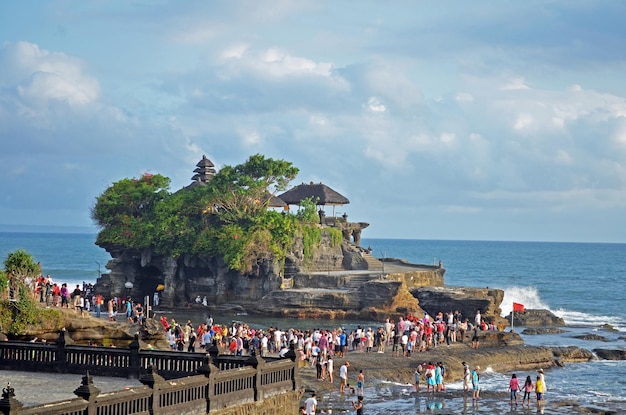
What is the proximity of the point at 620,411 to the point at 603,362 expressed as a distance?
43.2ft

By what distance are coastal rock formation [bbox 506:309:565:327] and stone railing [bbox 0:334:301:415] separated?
1649 inches

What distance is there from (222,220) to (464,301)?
1787cm

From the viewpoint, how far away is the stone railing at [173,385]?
640 inches

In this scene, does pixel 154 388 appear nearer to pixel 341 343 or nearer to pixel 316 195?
pixel 341 343

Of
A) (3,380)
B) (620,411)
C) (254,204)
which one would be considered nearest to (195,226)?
(254,204)

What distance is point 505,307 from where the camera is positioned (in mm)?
80438

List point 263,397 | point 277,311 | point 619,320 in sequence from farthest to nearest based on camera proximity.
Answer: point 619,320
point 277,311
point 263,397

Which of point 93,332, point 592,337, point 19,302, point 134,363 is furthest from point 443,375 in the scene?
point 592,337

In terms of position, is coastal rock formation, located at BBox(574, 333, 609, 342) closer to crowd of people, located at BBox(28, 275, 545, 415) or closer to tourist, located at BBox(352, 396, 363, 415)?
crowd of people, located at BBox(28, 275, 545, 415)

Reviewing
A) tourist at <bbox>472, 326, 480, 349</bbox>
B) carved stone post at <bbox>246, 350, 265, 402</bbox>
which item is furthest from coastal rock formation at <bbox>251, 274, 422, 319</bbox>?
carved stone post at <bbox>246, 350, 265, 402</bbox>

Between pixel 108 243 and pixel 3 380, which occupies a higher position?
pixel 108 243

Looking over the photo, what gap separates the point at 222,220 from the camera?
213ft

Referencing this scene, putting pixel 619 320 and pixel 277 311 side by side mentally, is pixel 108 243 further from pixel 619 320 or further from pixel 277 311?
pixel 619 320

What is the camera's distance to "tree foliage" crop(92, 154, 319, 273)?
62.9 meters
